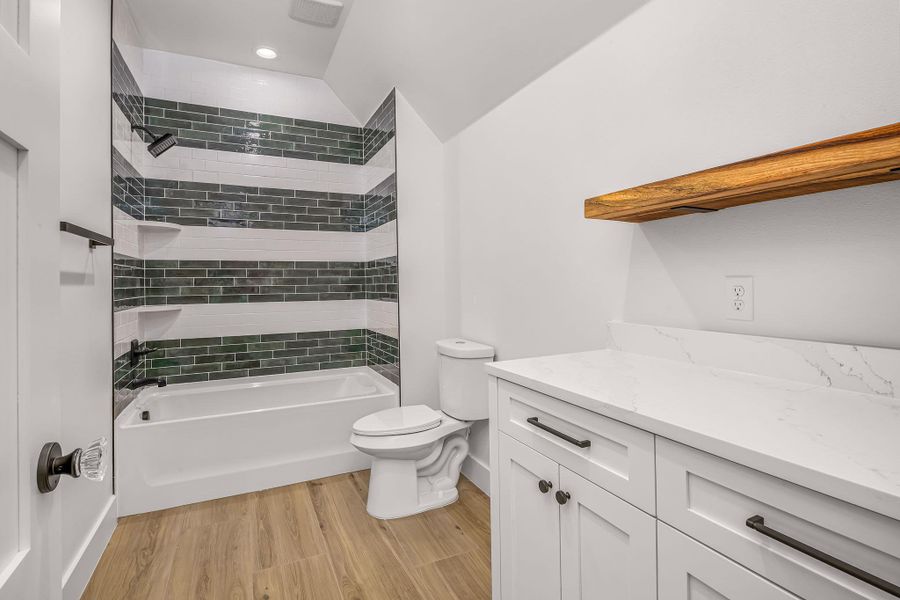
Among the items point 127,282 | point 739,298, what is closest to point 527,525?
point 739,298

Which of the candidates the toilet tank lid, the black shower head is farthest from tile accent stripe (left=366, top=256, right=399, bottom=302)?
the black shower head

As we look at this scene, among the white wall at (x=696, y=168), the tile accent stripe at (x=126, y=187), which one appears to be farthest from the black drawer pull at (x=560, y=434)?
the tile accent stripe at (x=126, y=187)

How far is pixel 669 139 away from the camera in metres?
1.36

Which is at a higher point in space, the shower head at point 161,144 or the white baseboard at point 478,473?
the shower head at point 161,144

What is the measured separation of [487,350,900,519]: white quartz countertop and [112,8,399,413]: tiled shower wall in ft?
6.09

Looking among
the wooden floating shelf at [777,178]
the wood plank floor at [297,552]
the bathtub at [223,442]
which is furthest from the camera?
the bathtub at [223,442]

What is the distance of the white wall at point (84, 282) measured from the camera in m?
1.59

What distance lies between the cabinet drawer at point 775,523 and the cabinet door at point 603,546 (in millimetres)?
84

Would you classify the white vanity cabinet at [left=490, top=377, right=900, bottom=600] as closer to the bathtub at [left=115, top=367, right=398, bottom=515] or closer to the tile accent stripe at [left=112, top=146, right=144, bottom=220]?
the bathtub at [left=115, top=367, right=398, bottom=515]

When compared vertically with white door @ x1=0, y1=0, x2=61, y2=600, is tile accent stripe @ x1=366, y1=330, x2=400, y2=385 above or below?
below

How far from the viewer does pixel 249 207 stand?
3180 millimetres

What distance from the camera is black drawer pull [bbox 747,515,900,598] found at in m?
0.52

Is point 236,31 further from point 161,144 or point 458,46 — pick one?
point 458,46

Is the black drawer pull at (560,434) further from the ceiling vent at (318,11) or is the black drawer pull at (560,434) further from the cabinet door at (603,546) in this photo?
the ceiling vent at (318,11)
